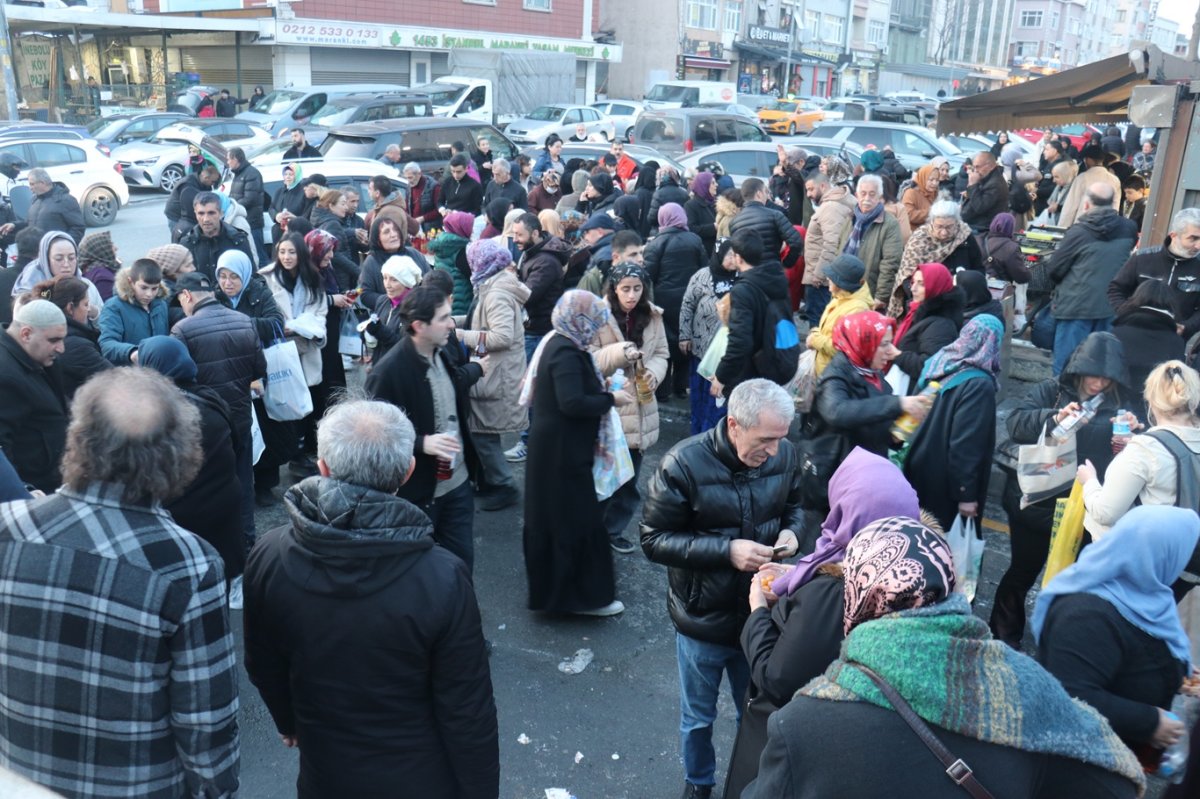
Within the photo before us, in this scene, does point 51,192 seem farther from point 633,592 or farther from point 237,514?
point 633,592

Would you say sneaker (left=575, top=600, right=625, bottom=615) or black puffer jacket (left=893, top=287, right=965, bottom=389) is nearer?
sneaker (left=575, top=600, right=625, bottom=615)

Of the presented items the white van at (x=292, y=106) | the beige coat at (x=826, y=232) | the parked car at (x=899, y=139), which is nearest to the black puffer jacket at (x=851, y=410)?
the beige coat at (x=826, y=232)

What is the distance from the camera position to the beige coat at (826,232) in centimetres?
878

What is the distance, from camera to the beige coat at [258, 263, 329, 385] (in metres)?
6.34

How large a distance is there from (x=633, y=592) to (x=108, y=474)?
3488 millimetres

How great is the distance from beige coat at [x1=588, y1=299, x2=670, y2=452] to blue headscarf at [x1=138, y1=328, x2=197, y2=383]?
203 cm

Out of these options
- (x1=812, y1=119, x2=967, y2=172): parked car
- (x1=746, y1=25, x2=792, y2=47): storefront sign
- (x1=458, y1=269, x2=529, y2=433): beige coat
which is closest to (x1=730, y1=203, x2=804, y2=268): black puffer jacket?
(x1=458, y1=269, x2=529, y2=433): beige coat

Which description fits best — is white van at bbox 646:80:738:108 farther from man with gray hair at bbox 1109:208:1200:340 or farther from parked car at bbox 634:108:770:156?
man with gray hair at bbox 1109:208:1200:340

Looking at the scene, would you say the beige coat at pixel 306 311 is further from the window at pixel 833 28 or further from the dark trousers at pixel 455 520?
the window at pixel 833 28

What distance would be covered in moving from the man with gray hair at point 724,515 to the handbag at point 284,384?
334 centimetres

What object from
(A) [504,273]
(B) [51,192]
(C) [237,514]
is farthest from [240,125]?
(C) [237,514]

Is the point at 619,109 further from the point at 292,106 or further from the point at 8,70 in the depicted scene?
the point at 8,70

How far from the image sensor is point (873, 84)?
67.3 m

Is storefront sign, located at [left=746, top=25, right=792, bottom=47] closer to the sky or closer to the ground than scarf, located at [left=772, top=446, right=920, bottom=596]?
closer to the sky
